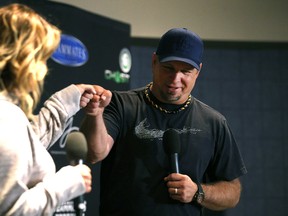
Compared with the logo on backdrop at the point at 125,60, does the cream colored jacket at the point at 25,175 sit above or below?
below

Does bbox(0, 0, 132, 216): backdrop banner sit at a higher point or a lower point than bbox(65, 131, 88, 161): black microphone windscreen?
higher

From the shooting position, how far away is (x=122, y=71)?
395 centimetres

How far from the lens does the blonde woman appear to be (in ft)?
4.65

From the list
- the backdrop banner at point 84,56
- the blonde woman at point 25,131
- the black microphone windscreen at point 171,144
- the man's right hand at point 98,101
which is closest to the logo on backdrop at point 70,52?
the backdrop banner at point 84,56

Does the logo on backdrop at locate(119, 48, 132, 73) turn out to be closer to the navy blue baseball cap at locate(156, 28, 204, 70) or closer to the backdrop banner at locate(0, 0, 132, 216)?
the backdrop banner at locate(0, 0, 132, 216)

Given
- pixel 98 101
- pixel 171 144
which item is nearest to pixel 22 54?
pixel 98 101

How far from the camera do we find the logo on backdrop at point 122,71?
3811 millimetres

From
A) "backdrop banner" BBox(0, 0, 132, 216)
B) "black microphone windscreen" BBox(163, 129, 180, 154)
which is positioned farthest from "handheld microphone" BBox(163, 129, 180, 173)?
"backdrop banner" BBox(0, 0, 132, 216)

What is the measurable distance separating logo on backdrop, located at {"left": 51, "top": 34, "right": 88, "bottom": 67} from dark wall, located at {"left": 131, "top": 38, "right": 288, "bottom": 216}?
138 centimetres

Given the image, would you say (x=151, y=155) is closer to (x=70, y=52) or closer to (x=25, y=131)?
(x=25, y=131)

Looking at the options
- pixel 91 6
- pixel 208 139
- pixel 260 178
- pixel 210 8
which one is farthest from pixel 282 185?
pixel 208 139

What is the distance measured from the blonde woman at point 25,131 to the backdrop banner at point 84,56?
180cm

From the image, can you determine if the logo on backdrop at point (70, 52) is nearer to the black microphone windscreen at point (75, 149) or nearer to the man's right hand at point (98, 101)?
the man's right hand at point (98, 101)

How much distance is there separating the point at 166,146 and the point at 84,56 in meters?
1.63
